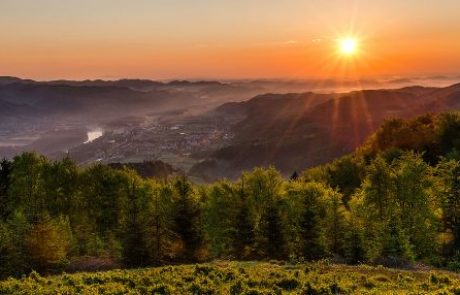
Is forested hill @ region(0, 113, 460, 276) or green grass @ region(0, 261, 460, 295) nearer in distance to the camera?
green grass @ region(0, 261, 460, 295)

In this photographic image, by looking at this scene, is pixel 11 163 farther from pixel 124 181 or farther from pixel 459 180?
pixel 459 180

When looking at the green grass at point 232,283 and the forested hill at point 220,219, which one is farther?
the forested hill at point 220,219

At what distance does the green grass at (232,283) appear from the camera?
34.5m

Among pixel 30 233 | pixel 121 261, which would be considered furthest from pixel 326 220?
pixel 30 233

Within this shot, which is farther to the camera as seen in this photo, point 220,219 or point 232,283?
point 220,219

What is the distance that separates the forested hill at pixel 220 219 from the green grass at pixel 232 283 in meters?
19.3

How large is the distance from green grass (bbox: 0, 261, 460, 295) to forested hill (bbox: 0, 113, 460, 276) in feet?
63.3

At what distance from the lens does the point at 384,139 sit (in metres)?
167

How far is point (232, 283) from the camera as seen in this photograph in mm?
37094

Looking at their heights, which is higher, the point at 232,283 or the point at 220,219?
the point at 232,283

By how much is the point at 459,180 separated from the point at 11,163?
8174 centimetres

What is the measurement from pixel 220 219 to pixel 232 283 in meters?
48.0

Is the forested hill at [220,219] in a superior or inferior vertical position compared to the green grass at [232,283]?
inferior

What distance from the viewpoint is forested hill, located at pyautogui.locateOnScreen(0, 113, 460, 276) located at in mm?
66000
